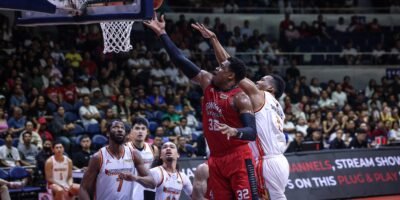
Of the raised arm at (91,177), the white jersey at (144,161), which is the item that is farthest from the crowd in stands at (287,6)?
the raised arm at (91,177)

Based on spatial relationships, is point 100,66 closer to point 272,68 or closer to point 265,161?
point 272,68

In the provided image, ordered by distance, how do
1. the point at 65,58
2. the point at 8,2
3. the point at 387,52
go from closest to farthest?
the point at 8,2
the point at 65,58
the point at 387,52

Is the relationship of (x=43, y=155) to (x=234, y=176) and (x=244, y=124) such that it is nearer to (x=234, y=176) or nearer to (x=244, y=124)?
(x=234, y=176)

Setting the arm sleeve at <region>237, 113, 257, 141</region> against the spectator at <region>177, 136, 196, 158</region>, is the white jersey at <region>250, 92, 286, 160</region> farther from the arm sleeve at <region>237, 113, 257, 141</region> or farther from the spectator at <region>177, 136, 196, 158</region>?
the spectator at <region>177, 136, 196, 158</region>

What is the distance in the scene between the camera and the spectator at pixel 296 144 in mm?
15891

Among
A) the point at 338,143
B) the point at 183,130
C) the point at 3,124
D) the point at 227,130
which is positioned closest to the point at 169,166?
the point at 227,130

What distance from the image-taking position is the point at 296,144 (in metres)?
16.0

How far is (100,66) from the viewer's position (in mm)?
17828

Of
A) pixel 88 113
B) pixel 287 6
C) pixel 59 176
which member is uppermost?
pixel 287 6

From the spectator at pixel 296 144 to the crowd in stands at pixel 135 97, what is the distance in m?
0.02

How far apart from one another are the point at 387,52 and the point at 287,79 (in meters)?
4.04

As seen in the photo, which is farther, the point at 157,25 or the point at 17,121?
the point at 17,121

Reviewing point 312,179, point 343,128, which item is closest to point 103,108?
point 312,179

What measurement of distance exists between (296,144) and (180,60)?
355 inches
